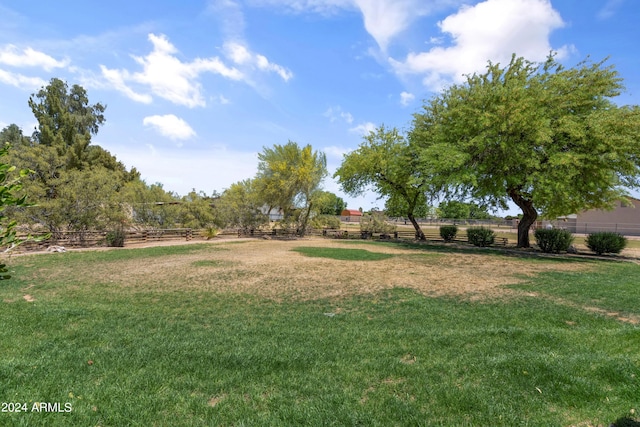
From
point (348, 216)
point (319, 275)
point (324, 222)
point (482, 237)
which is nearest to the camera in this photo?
point (319, 275)

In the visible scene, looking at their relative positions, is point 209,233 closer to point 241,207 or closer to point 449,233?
point 241,207

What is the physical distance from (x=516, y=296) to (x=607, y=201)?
1789 centimetres

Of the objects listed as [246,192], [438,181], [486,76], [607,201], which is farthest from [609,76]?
[246,192]

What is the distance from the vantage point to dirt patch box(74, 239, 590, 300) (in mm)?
9242

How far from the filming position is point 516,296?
8.49 meters

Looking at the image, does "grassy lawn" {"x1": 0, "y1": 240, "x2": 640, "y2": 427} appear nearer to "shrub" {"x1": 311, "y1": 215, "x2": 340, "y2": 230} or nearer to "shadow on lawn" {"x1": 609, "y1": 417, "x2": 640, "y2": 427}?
"shadow on lawn" {"x1": 609, "y1": 417, "x2": 640, "y2": 427}

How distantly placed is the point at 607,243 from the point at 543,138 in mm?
8721

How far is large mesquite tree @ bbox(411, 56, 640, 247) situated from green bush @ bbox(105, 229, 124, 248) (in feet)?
61.3

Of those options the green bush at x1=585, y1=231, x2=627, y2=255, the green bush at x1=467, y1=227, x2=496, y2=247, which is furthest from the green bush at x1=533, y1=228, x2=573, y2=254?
the green bush at x1=467, y1=227, x2=496, y2=247

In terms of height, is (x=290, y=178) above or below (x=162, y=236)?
above

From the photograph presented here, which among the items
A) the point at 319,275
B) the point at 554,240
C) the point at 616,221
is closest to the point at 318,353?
the point at 319,275

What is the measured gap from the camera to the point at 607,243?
19297mm

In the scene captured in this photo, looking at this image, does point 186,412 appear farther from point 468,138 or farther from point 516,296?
point 468,138

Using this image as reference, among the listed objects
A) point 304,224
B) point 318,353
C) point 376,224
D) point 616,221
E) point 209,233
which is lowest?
→ point 318,353
